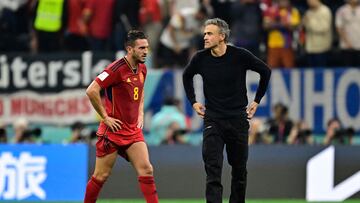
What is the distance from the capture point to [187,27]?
1983 cm

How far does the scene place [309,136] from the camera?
61.5ft

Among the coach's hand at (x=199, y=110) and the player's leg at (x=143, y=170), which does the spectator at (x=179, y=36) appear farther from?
the player's leg at (x=143, y=170)

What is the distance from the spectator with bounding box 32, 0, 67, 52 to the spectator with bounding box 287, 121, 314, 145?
4487mm

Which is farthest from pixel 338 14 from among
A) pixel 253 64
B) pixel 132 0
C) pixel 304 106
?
pixel 253 64

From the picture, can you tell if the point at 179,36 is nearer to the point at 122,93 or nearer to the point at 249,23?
the point at 249,23

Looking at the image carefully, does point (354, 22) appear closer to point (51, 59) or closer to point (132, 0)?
point (132, 0)

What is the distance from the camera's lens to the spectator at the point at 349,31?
19.7 m

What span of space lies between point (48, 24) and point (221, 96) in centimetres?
783

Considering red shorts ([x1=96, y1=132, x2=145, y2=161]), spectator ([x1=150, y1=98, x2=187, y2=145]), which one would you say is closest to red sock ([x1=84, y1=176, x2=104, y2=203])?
red shorts ([x1=96, y1=132, x2=145, y2=161])

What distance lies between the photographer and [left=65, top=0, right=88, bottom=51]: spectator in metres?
20.0

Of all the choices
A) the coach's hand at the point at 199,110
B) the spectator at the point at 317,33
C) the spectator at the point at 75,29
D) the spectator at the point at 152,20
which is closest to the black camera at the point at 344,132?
the spectator at the point at 317,33

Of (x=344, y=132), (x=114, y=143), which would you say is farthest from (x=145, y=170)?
(x=344, y=132)

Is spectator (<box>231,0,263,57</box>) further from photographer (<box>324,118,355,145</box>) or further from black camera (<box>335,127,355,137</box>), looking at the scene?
black camera (<box>335,127,355,137</box>)

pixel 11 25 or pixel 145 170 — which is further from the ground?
pixel 11 25
